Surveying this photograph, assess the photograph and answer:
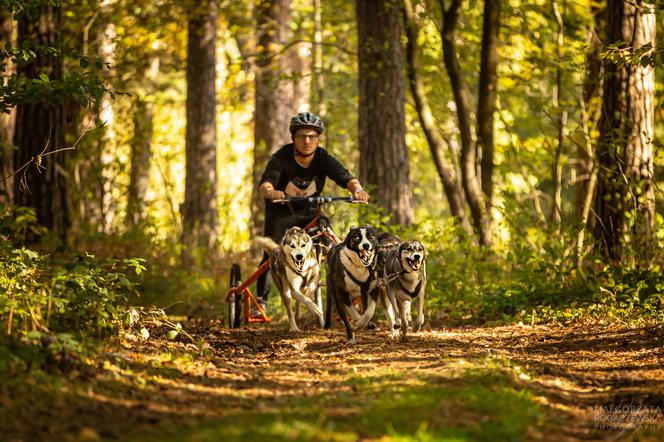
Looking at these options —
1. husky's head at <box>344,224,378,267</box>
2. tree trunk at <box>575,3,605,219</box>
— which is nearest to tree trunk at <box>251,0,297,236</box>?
tree trunk at <box>575,3,605,219</box>

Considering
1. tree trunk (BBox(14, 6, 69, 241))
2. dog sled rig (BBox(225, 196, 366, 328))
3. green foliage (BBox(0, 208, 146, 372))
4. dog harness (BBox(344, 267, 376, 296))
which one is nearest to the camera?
green foliage (BBox(0, 208, 146, 372))

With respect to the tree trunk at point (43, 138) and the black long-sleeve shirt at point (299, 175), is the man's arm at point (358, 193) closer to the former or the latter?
the black long-sleeve shirt at point (299, 175)

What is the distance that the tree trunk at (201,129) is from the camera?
20.9 metres

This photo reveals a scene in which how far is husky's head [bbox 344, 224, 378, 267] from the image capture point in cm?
962

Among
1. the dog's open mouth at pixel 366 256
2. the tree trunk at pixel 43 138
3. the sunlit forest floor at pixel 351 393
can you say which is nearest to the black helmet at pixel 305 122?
the dog's open mouth at pixel 366 256

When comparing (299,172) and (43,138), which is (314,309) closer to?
(299,172)

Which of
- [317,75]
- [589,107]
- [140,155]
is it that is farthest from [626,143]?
[317,75]

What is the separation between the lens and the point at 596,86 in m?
16.2

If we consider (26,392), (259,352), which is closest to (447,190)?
(259,352)

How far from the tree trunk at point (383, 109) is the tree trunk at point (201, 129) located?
5329mm

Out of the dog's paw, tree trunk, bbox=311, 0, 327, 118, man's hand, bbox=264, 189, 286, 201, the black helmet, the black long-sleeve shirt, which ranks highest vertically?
tree trunk, bbox=311, 0, 327, 118

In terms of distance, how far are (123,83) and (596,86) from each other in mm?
10567

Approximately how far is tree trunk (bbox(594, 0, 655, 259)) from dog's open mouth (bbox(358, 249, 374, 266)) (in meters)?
3.99

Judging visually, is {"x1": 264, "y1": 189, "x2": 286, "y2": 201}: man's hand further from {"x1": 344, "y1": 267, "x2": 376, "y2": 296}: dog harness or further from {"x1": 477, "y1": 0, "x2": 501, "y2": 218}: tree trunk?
{"x1": 477, "y1": 0, "x2": 501, "y2": 218}: tree trunk
